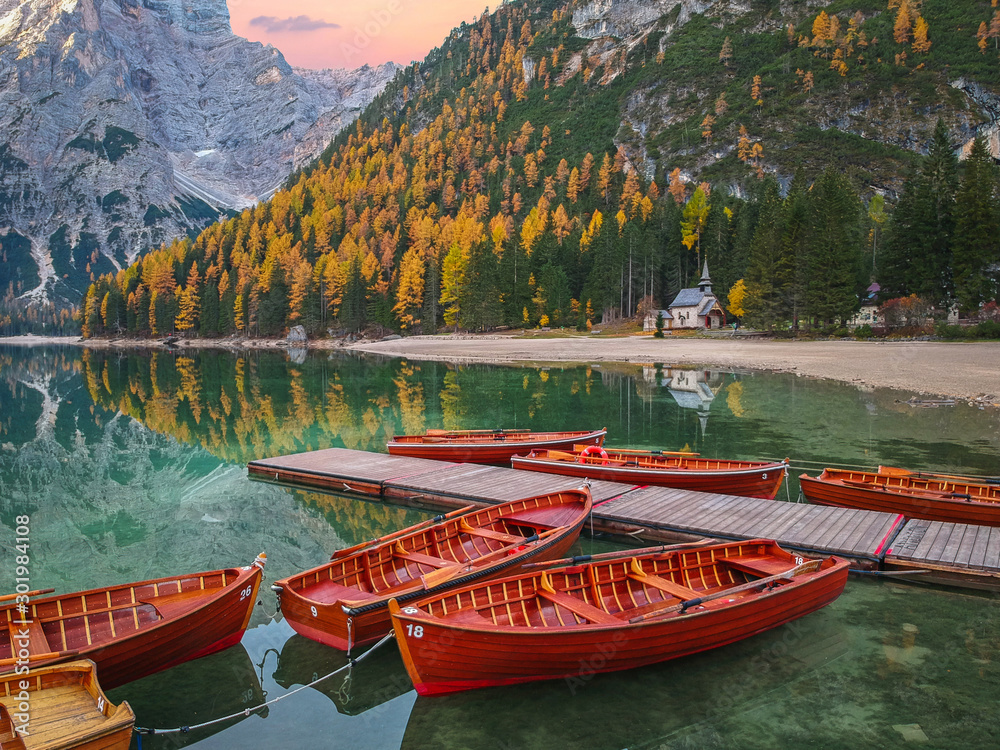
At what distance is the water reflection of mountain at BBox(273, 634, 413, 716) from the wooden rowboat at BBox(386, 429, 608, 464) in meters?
11.7

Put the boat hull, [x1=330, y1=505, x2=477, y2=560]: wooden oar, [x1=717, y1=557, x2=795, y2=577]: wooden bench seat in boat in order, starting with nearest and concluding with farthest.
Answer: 1. [x1=717, y1=557, x2=795, y2=577]: wooden bench seat in boat
2. [x1=330, y1=505, x2=477, y2=560]: wooden oar
3. the boat hull

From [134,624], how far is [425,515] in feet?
29.0

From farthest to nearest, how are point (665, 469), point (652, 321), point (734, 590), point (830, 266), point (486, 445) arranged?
point (652, 321) < point (830, 266) < point (486, 445) < point (665, 469) < point (734, 590)

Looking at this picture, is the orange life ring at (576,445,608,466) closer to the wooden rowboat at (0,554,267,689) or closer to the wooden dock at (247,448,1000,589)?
the wooden dock at (247,448,1000,589)

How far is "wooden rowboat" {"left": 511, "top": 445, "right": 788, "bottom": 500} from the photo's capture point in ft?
52.8

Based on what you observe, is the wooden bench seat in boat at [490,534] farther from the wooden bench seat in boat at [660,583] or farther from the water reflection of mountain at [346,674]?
the water reflection of mountain at [346,674]

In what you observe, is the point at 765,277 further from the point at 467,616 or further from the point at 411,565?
the point at 467,616

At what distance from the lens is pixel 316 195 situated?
159250 mm

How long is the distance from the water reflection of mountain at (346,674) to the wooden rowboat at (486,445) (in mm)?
11745

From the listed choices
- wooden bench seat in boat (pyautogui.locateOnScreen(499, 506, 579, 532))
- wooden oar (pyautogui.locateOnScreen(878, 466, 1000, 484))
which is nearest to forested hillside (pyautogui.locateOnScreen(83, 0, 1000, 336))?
wooden oar (pyautogui.locateOnScreen(878, 466, 1000, 484))

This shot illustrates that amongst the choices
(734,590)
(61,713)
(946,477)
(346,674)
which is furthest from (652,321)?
(61,713)

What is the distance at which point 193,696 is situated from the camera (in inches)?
327

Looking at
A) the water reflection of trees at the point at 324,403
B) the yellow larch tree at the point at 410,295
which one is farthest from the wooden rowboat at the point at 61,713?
the yellow larch tree at the point at 410,295

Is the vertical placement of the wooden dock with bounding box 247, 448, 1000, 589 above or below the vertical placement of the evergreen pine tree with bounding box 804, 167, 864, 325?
below
